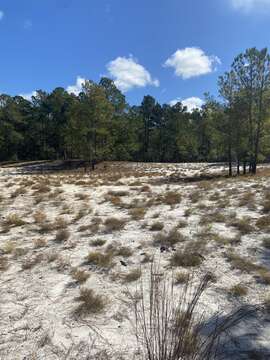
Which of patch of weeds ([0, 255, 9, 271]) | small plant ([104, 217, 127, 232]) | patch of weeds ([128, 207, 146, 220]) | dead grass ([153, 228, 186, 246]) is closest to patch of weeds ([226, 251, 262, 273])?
dead grass ([153, 228, 186, 246])

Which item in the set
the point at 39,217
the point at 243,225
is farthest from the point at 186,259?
the point at 39,217

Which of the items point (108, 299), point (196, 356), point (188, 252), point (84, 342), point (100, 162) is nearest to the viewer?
point (196, 356)

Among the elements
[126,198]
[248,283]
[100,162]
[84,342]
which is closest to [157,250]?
[248,283]

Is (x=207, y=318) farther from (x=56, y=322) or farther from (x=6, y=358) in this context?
(x=6, y=358)

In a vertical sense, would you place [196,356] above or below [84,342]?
above

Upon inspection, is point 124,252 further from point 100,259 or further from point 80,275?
point 80,275

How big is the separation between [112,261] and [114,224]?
2.15m

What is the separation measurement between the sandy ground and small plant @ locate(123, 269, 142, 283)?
0.06 m

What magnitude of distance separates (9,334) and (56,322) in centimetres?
52

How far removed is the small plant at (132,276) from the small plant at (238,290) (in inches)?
54.6

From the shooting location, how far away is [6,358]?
3072 mm

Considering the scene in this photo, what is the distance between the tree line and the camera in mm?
21750

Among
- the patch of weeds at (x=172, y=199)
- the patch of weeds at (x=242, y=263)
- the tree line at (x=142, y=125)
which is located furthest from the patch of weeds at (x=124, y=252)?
the tree line at (x=142, y=125)

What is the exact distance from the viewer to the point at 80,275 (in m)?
4.77
